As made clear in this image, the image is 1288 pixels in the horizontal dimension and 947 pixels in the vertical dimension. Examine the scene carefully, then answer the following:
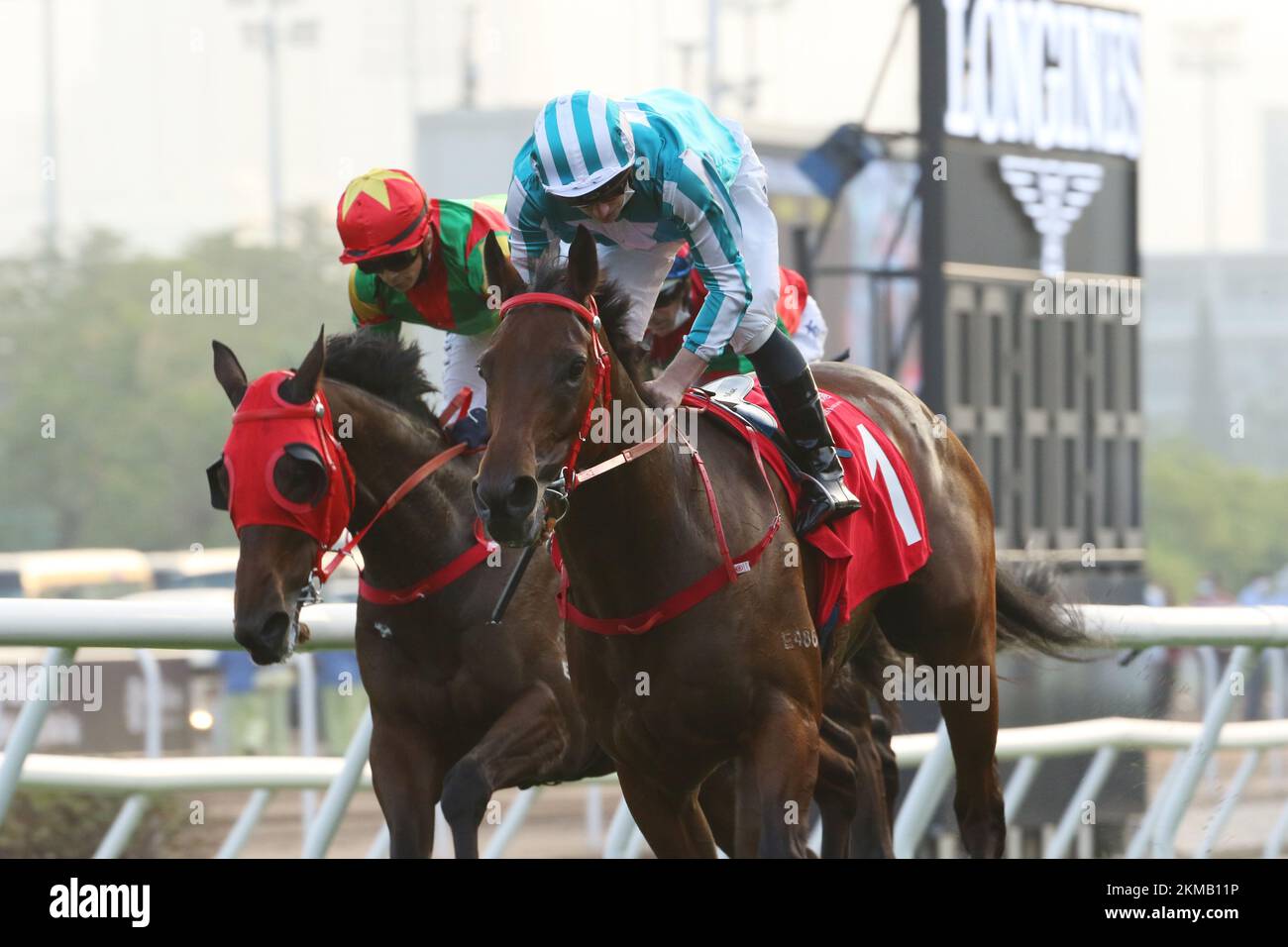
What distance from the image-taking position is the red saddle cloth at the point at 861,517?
11.8 ft

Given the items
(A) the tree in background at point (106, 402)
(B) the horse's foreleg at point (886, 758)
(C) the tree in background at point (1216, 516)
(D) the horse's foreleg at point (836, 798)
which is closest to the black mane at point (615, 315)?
(D) the horse's foreleg at point (836, 798)

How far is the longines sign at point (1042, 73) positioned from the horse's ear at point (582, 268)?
3980 millimetres

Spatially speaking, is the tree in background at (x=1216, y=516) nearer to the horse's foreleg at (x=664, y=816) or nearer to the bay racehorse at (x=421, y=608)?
the bay racehorse at (x=421, y=608)

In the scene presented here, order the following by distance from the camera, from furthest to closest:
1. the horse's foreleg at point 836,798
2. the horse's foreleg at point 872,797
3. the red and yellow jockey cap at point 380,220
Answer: the horse's foreleg at point 872,797, the horse's foreleg at point 836,798, the red and yellow jockey cap at point 380,220

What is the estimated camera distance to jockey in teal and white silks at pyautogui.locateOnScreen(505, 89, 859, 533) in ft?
10.8

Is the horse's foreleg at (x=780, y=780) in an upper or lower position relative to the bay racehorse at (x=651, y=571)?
lower

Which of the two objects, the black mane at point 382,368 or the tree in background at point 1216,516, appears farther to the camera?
the tree in background at point 1216,516

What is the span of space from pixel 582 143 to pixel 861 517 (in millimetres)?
948

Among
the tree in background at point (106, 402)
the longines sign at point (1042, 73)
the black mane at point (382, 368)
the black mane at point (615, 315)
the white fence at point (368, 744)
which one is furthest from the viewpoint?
the tree in background at point (106, 402)

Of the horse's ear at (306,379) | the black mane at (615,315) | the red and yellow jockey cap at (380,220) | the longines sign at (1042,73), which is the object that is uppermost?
the longines sign at (1042,73)

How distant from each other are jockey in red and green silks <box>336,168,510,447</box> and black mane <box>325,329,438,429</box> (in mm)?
73
